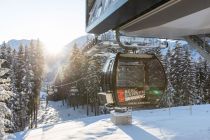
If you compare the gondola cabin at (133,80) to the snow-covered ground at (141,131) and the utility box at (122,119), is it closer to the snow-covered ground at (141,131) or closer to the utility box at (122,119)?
the snow-covered ground at (141,131)


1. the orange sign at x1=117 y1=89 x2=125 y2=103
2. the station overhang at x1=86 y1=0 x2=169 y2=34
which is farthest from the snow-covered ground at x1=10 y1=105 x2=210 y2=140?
the station overhang at x1=86 y1=0 x2=169 y2=34

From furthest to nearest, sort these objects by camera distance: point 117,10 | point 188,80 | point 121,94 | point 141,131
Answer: point 188,80, point 141,131, point 121,94, point 117,10

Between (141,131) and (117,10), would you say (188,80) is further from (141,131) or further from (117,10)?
(117,10)

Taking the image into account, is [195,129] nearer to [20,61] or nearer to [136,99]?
[136,99]

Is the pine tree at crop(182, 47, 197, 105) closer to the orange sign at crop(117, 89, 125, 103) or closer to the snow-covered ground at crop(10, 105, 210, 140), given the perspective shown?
the snow-covered ground at crop(10, 105, 210, 140)

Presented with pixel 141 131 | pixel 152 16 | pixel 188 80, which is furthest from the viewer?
pixel 188 80

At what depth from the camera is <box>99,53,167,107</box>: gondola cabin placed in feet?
23.4

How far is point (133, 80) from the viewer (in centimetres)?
749

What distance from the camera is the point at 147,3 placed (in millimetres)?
4238

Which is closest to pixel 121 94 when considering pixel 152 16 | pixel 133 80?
pixel 133 80

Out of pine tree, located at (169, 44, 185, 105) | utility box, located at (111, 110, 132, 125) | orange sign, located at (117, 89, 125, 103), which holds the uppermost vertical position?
pine tree, located at (169, 44, 185, 105)

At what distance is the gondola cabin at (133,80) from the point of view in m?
7.13

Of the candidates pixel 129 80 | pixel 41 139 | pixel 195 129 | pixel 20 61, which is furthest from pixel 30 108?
pixel 129 80

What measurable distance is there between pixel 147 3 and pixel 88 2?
120 inches
